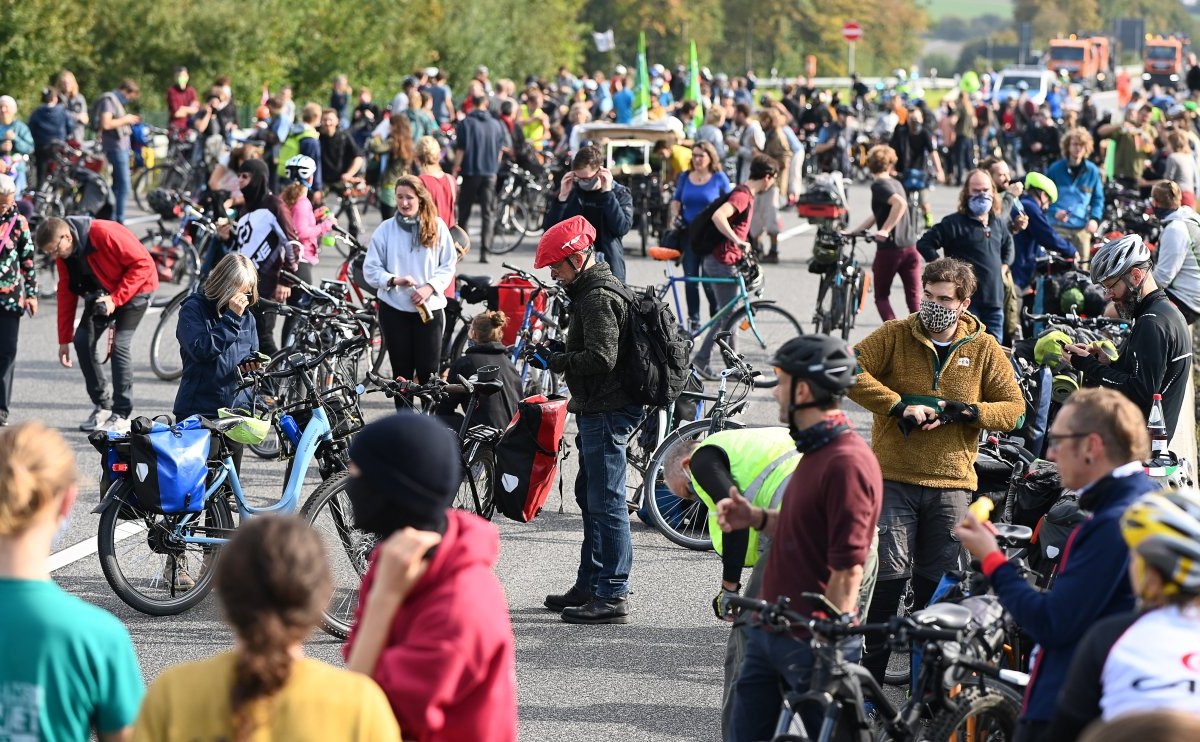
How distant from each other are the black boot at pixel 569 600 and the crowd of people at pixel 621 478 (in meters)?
0.02

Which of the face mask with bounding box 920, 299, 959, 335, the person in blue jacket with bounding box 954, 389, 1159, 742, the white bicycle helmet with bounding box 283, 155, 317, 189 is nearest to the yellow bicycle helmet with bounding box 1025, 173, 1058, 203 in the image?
the white bicycle helmet with bounding box 283, 155, 317, 189

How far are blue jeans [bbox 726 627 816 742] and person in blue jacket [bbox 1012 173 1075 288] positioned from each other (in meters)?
8.61

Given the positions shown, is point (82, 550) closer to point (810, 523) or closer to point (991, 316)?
point (810, 523)

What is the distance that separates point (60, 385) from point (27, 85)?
16869mm

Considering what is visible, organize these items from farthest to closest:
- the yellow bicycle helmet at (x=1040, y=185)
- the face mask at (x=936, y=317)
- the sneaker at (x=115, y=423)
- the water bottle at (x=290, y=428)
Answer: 1. the yellow bicycle helmet at (x=1040, y=185)
2. the sneaker at (x=115, y=423)
3. the water bottle at (x=290, y=428)
4. the face mask at (x=936, y=317)

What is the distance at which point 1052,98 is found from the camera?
4291 centimetres

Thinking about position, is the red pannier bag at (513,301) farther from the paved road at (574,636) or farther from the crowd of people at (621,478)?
the paved road at (574,636)

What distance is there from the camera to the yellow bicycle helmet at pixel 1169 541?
384 centimetres

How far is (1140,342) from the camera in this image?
774cm

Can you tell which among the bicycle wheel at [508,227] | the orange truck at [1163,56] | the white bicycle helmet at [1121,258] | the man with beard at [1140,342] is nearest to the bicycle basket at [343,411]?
the man with beard at [1140,342]

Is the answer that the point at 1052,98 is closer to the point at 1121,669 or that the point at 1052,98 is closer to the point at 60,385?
the point at 60,385


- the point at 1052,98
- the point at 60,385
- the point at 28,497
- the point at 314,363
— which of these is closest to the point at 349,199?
the point at 60,385

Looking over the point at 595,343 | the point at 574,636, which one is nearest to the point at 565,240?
the point at 595,343

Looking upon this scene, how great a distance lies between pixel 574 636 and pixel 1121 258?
3077mm
